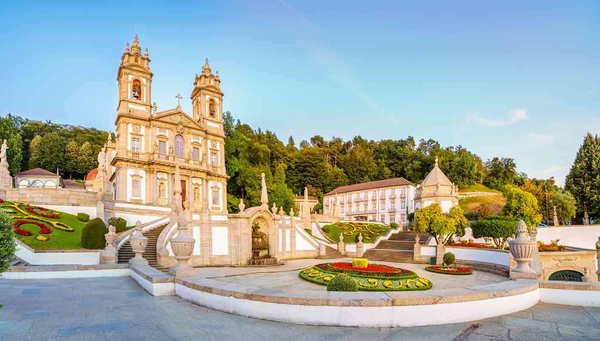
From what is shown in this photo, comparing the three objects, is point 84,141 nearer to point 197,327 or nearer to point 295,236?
point 295,236

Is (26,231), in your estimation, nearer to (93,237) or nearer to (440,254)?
(93,237)

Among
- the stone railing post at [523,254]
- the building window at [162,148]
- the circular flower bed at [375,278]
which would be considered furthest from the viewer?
the building window at [162,148]

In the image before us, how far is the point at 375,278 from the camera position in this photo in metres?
14.8

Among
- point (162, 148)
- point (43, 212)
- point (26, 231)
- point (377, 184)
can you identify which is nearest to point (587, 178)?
point (377, 184)

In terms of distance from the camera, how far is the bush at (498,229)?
26000mm

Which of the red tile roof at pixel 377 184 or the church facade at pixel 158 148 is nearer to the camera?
the church facade at pixel 158 148

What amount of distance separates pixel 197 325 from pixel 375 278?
1027 centimetres

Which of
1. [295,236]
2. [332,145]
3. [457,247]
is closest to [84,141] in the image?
[332,145]

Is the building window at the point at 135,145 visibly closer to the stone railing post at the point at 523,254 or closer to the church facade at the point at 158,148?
the church facade at the point at 158,148

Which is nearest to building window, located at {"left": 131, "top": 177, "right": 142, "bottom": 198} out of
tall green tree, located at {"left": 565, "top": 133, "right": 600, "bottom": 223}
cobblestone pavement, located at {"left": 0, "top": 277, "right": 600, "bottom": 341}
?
cobblestone pavement, located at {"left": 0, "top": 277, "right": 600, "bottom": 341}

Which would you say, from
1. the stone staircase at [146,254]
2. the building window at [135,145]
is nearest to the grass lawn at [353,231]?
the stone staircase at [146,254]

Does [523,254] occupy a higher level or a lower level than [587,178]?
lower

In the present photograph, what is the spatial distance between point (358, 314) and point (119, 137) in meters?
35.0

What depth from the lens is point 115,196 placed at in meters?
34.3
